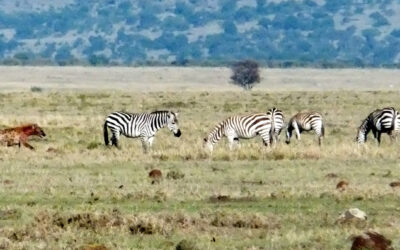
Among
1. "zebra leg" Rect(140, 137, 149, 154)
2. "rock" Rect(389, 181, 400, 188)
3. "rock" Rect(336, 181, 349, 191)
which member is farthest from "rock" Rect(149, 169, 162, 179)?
"zebra leg" Rect(140, 137, 149, 154)

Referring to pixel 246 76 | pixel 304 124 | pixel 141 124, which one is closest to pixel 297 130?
pixel 304 124

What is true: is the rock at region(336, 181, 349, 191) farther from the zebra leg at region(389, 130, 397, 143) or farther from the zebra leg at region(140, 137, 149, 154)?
the zebra leg at region(389, 130, 397, 143)

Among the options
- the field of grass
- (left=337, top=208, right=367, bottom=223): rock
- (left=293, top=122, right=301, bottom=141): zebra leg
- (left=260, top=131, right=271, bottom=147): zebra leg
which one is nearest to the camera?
the field of grass

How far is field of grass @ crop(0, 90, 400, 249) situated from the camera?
43.2 ft

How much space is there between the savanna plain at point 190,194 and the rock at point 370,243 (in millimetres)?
536

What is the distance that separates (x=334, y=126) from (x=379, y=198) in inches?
777

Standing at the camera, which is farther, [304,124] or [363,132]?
[304,124]

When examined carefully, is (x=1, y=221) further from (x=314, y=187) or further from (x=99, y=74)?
(x=99, y=74)

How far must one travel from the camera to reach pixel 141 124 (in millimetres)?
27297

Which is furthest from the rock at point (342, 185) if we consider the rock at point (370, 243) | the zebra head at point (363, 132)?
the zebra head at point (363, 132)

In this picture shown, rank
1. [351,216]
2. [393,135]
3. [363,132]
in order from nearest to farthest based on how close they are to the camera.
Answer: [351,216], [393,135], [363,132]

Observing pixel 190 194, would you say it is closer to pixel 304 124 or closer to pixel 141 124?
pixel 141 124

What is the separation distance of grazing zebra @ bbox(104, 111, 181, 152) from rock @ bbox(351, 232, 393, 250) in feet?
50.2

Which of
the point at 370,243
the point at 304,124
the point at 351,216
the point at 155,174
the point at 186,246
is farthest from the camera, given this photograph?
the point at 304,124
